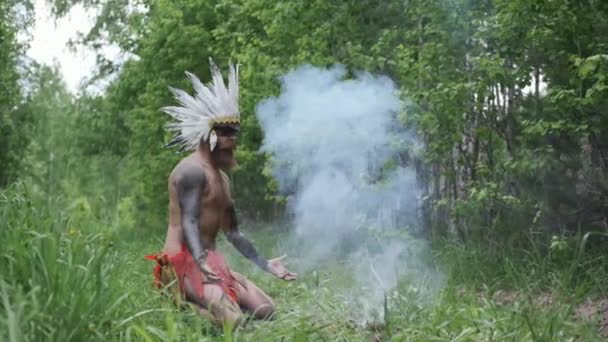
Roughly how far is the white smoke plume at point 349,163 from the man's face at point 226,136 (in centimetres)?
273

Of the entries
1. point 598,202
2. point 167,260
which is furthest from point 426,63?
point 167,260

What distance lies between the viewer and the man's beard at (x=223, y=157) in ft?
21.2

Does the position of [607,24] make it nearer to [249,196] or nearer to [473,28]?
[473,28]

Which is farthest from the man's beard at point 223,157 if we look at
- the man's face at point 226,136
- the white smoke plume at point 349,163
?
the white smoke plume at point 349,163

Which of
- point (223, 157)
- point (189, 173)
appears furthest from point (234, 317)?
point (223, 157)

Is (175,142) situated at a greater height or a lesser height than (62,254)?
greater

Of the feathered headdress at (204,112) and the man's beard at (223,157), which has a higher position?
the feathered headdress at (204,112)

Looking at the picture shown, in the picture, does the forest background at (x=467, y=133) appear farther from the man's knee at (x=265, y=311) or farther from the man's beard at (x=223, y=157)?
the man's knee at (x=265, y=311)

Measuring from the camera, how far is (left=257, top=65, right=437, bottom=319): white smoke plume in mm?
10180

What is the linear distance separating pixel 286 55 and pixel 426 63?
3.68m

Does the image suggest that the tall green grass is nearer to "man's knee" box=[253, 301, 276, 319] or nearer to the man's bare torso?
"man's knee" box=[253, 301, 276, 319]

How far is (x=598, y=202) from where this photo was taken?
8680mm

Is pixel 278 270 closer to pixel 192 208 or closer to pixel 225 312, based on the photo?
pixel 225 312

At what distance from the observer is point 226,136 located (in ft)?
21.2
